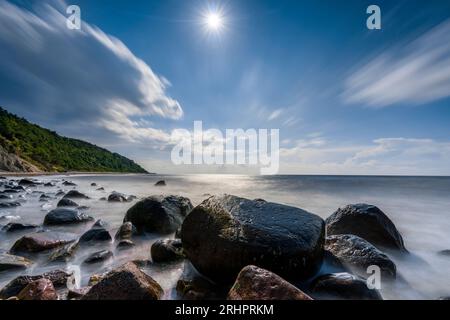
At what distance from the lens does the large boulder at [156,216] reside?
6098 mm

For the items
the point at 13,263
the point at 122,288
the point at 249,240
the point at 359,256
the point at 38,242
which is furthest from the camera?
the point at 38,242

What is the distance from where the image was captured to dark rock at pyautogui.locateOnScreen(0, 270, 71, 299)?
2.71 m

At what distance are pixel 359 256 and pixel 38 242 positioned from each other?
5972 mm

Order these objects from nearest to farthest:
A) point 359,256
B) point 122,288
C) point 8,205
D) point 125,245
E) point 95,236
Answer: point 122,288 → point 359,256 → point 125,245 → point 95,236 → point 8,205

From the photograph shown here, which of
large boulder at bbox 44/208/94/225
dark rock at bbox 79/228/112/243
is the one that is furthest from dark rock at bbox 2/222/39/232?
dark rock at bbox 79/228/112/243

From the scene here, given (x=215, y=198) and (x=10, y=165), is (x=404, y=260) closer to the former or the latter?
(x=215, y=198)

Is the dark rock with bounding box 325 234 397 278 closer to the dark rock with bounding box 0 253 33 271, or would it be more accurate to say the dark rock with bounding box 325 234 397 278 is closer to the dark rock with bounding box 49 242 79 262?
the dark rock with bounding box 49 242 79 262

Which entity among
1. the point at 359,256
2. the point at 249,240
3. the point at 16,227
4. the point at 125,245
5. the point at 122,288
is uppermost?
the point at 249,240

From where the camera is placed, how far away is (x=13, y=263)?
3.66 m

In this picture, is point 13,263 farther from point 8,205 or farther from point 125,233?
point 8,205

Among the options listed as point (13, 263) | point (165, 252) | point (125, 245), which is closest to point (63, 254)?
point (13, 263)


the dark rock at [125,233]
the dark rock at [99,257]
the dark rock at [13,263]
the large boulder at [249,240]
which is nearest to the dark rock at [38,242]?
the dark rock at [13,263]

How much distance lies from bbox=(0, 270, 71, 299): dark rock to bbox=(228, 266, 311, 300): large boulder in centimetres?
233
